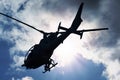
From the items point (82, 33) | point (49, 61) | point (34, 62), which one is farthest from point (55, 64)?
point (82, 33)

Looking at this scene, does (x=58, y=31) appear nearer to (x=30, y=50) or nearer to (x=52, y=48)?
(x=52, y=48)

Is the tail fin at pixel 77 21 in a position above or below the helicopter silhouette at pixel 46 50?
above

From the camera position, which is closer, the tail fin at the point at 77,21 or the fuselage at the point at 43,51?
the fuselage at the point at 43,51

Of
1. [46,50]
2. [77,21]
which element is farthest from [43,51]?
[77,21]

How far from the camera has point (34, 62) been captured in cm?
5106

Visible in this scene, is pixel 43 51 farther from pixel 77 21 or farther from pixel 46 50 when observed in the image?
pixel 77 21

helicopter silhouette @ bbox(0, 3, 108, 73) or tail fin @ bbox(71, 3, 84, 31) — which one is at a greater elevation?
tail fin @ bbox(71, 3, 84, 31)

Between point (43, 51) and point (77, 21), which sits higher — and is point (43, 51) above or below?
below

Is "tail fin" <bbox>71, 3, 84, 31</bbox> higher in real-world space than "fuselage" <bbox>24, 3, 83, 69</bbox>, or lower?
higher

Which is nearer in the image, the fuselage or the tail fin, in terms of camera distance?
the fuselage

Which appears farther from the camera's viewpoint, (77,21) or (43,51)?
(77,21)

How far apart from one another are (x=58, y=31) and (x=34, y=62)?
8.34m

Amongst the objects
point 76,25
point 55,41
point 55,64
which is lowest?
point 55,64

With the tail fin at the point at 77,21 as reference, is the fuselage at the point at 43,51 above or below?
below
